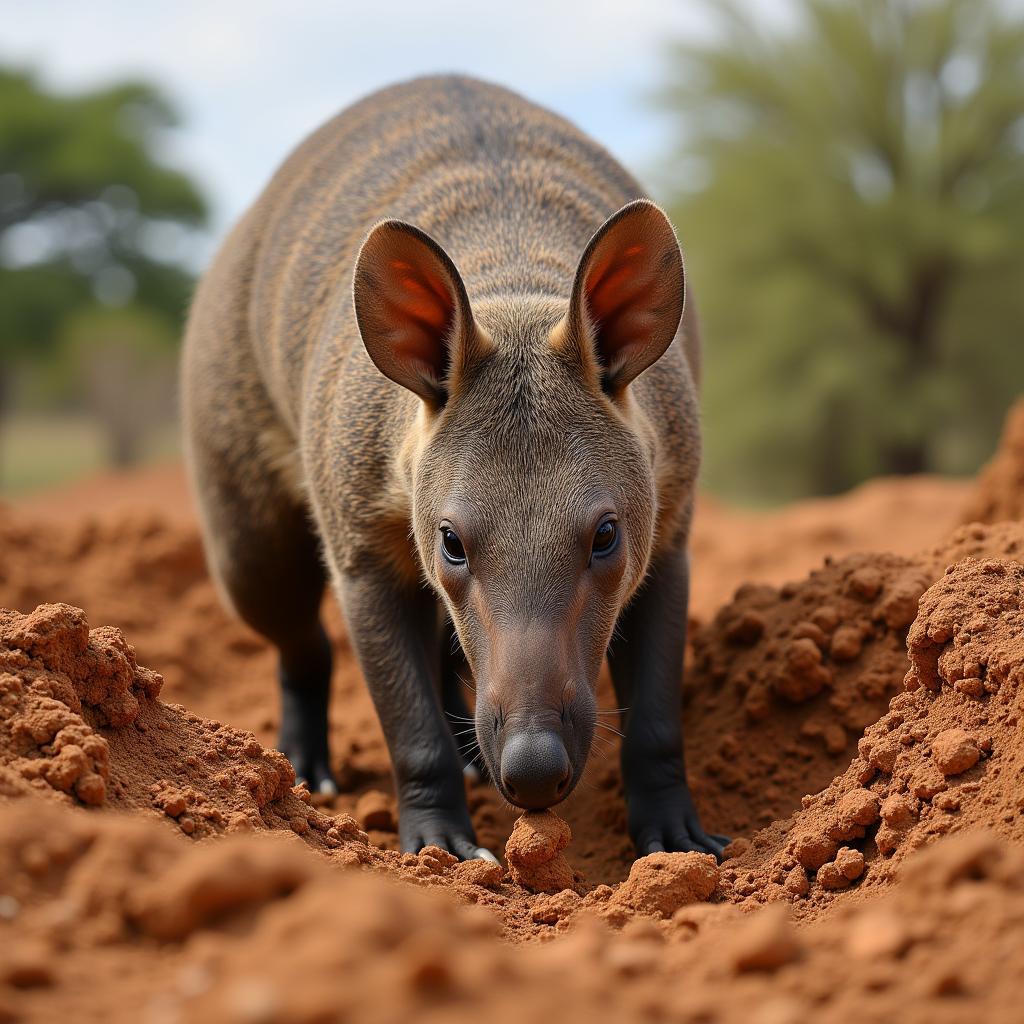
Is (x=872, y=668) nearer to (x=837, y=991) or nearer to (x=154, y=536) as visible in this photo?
(x=837, y=991)

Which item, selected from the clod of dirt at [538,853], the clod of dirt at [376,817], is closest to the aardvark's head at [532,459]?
the clod of dirt at [538,853]

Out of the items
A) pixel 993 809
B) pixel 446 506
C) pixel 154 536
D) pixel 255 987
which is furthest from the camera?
pixel 154 536

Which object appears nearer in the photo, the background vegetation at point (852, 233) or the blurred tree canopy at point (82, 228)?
the background vegetation at point (852, 233)

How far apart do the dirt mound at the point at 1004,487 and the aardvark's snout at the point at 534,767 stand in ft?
14.0

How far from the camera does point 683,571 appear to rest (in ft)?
16.5

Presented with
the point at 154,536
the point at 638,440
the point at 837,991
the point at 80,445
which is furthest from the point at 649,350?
the point at 80,445

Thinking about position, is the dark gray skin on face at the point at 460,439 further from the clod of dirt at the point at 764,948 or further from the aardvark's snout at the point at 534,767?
the clod of dirt at the point at 764,948

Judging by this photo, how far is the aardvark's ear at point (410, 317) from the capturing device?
4086 mm

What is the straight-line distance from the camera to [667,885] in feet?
11.0

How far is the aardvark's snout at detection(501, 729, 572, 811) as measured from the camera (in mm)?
3385

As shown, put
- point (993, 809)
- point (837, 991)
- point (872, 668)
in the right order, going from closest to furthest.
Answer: point (837, 991) → point (993, 809) → point (872, 668)

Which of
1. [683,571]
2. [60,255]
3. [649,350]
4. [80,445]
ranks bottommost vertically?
[683,571]

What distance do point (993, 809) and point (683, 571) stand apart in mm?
1974

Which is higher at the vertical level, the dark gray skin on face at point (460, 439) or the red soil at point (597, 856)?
the dark gray skin on face at point (460, 439)
